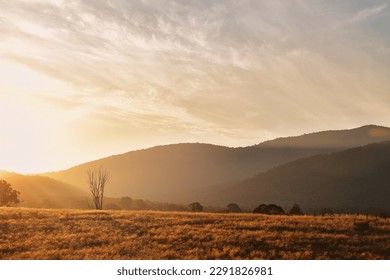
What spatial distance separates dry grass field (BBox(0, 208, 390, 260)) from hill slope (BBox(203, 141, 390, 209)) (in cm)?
12085

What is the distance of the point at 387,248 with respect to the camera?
65.7ft

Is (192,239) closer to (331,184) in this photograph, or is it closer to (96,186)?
(96,186)

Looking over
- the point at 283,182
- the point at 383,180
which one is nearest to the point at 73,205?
the point at 283,182

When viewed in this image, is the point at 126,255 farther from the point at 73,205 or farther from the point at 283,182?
the point at 283,182

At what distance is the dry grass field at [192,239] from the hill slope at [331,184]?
12085cm

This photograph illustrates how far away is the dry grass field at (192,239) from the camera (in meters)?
19.2

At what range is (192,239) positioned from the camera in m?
22.3

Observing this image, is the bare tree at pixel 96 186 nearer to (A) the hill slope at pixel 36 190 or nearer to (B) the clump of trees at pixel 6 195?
(B) the clump of trees at pixel 6 195

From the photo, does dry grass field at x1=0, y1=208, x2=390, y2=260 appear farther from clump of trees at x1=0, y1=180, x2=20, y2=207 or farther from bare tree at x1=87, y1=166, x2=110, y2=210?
clump of trees at x1=0, y1=180, x2=20, y2=207

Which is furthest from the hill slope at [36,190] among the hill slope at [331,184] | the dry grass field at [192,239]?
the dry grass field at [192,239]

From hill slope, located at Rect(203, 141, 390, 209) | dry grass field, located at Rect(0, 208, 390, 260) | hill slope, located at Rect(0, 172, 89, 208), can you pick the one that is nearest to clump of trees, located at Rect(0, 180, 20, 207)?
dry grass field, located at Rect(0, 208, 390, 260)

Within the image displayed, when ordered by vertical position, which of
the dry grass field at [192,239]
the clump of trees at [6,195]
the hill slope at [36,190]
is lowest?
the dry grass field at [192,239]

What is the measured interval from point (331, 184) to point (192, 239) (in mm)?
156213

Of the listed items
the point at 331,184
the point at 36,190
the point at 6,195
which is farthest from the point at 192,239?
the point at 36,190
